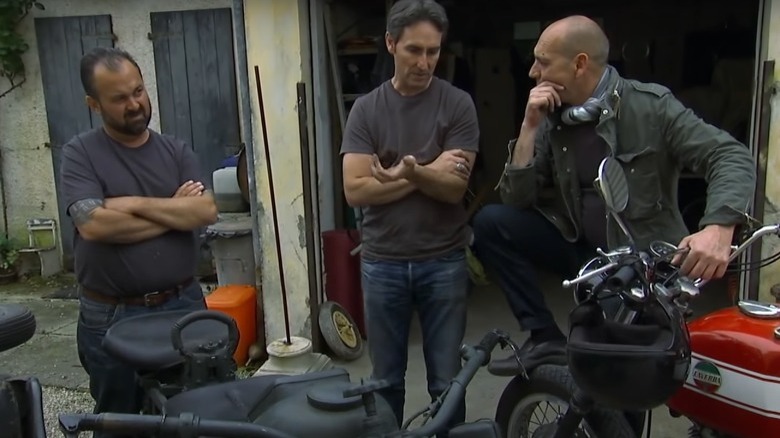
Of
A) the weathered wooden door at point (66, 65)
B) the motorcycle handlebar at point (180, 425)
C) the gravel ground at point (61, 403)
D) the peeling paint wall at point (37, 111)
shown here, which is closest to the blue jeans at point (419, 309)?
the motorcycle handlebar at point (180, 425)

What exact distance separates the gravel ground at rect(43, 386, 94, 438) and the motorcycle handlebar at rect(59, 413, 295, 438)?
2.86 metres

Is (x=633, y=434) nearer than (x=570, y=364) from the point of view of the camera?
No

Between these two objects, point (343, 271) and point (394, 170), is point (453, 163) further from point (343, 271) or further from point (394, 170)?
point (343, 271)

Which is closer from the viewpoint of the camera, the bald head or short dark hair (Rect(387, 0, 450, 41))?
the bald head

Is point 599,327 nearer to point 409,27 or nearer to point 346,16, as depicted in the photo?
point 409,27

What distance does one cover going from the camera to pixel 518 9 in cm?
751

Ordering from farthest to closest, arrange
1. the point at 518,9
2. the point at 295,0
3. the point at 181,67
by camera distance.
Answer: the point at 518,9, the point at 181,67, the point at 295,0

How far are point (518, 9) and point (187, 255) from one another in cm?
582

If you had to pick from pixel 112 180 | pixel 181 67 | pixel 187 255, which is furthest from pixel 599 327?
pixel 181 67

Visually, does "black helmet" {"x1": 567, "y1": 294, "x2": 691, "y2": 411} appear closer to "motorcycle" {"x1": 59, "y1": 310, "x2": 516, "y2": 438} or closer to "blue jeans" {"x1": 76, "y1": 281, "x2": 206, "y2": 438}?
"motorcycle" {"x1": 59, "y1": 310, "x2": 516, "y2": 438}

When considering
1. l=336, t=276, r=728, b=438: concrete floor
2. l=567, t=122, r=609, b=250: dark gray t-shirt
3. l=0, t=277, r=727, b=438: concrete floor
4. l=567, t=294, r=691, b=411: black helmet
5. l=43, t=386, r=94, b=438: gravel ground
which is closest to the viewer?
l=567, t=294, r=691, b=411: black helmet

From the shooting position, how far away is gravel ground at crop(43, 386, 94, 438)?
3855 millimetres

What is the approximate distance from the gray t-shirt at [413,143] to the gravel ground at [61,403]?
2.33 meters

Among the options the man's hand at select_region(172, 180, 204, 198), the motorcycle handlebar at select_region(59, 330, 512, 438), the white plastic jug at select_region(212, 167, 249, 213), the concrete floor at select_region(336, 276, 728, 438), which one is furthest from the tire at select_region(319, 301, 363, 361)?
the motorcycle handlebar at select_region(59, 330, 512, 438)
